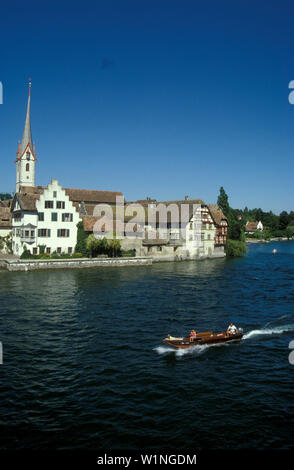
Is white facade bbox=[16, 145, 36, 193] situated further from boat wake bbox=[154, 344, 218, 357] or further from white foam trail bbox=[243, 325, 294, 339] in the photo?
boat wake bbox=[154, 344, 218, 357]

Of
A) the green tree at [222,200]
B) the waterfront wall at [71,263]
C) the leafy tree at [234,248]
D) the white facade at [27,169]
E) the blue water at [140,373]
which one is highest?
the white facade at [27,169]

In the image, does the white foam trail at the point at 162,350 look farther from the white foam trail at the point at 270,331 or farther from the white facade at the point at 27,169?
the white facade at the point at 27,169

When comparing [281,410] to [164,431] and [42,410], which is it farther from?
[42,410]

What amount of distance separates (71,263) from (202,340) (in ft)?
144

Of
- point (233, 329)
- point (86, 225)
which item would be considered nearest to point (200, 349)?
point (233, 329)

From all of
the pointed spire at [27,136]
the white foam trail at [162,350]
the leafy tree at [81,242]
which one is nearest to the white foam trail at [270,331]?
the white foam trail at [162,350]

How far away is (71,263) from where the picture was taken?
6756cm

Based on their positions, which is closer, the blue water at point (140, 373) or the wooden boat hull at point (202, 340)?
the blue water at point (140, 373)

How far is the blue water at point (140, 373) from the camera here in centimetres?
1709

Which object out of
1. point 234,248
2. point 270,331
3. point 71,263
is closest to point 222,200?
point 234,248

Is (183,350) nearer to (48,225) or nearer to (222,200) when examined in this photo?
(48,225)

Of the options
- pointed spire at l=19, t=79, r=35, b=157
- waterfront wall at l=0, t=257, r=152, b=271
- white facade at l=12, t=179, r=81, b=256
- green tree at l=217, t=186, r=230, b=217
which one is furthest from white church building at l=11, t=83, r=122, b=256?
green tree at l=217, t=186, r=230, b=217

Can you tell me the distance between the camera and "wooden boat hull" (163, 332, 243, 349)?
88.0ft

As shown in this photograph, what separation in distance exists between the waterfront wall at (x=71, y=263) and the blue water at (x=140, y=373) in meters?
18.1
